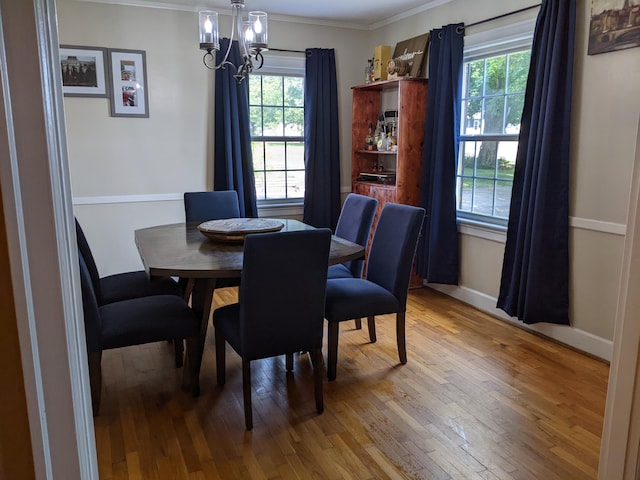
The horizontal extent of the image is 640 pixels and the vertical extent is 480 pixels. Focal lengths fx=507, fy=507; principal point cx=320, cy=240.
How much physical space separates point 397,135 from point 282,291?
2.57 metres

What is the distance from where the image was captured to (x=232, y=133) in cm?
450

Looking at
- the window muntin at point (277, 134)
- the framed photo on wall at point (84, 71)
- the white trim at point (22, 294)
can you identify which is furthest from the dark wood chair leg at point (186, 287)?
the white trim at point (22, 294)

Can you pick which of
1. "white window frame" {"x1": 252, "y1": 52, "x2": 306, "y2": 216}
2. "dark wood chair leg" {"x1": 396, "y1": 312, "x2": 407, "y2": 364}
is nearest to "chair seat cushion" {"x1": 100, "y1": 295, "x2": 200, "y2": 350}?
"dark wood chair leg" {"x1": 396, "y1": 312, "x2": 407, "y2": 364}

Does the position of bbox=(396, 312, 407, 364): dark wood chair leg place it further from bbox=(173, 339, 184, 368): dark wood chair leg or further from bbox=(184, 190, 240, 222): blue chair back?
bbox=(184, 190, 240, 222): blue chair back

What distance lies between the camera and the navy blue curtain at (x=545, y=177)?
3.05 m

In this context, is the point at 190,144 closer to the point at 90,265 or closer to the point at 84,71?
the point at 84,71

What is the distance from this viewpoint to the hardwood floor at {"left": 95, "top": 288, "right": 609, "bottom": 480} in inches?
81.7

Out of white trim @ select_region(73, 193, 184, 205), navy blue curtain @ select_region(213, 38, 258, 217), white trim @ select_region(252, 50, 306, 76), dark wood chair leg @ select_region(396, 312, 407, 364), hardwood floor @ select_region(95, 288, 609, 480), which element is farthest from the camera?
white trim @ select_region(252, 50, 306, 76)

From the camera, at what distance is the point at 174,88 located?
4.36 meters

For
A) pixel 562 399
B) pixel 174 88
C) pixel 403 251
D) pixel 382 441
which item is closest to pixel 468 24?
pixel 403 251

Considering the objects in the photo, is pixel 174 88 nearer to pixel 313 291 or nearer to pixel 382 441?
pixel 313 291

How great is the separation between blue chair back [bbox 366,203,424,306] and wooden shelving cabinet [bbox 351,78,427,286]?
50.6 inches

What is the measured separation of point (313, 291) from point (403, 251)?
76cm

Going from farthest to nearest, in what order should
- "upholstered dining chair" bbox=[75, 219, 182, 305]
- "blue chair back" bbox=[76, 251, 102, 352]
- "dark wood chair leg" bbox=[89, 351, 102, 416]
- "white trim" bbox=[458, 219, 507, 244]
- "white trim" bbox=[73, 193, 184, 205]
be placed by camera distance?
1. "white trim" bbox=[73, 193, 184, 205]
2. "white trim" bbox=[458, 219, 507, 244]
3. "upholstered dining chair" bbox=[75, 219, 182, 305]
4. "dark wood chair leg" bbox=[89, 351, 102, 416]
5. "blue chair back" bbox=[76, 251, 102, 352]
